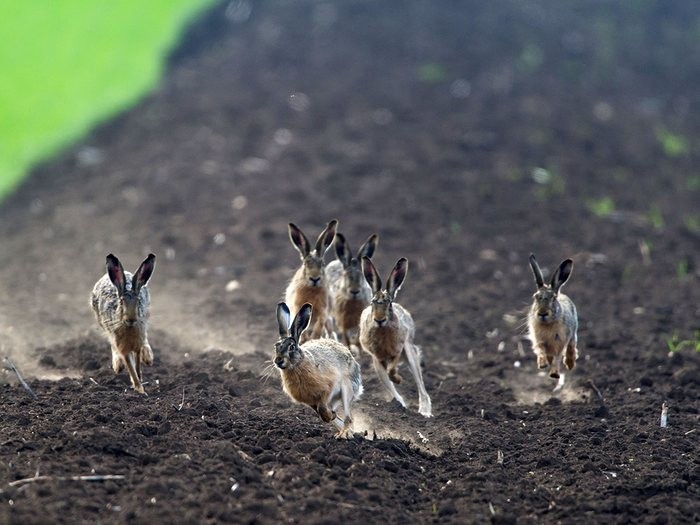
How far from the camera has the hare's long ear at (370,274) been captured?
10.2m

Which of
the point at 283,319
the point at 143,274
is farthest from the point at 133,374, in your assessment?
the point at 283,319

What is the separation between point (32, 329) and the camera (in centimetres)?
1188

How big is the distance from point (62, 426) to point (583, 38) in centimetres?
2038

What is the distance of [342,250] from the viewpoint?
37.5ft

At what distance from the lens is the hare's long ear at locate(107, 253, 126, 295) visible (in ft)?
30.9

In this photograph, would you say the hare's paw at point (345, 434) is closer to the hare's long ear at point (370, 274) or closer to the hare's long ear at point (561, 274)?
the hare's long ear at point (370, 274)

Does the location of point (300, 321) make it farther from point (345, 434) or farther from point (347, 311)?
point (347, 311)

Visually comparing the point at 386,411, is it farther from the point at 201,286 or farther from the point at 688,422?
the point at 201,286

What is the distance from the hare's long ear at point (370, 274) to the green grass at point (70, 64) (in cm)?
919

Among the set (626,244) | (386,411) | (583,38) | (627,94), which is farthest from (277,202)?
(583,38)

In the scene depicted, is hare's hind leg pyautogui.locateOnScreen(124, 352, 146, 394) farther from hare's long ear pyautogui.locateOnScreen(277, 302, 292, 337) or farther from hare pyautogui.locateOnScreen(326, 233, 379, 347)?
hare pyautogui.locateOnScreen(326, 233, 379, 347)

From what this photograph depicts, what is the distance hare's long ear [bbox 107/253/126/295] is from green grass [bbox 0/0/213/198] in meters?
8.86

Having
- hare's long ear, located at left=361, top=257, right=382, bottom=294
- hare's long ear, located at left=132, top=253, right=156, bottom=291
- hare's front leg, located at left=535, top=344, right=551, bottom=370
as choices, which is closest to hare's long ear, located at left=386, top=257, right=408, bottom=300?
hare's long ear, located at left=361, top=257, right=382, bottom=294

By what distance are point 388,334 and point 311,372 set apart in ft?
4.07
